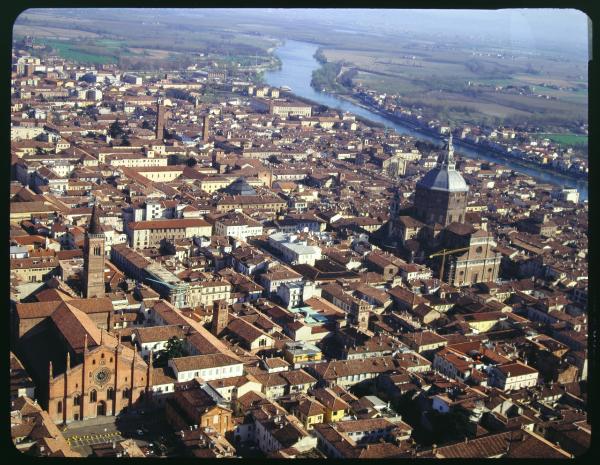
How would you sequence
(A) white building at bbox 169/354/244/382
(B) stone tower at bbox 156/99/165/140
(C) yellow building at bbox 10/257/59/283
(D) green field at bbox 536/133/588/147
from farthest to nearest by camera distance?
(D) green field at bbox 536/133/588/147 → (B) stone tower at bbox 156/99/165/140 → (C) yellow building at bbox 10/257/59/283 → (A) white building at bbox 169/354/244/382

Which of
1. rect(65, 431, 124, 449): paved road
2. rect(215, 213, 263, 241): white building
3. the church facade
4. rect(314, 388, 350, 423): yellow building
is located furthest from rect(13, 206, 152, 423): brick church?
rect(215, 213, 263, 241): white building

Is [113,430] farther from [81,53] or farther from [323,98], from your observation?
[81,53]

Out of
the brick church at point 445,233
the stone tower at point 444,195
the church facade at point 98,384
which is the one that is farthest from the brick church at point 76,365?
the stone tower at point 444,195

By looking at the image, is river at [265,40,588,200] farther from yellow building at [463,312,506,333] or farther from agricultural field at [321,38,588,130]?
agricultural field at [321,38,588,130]

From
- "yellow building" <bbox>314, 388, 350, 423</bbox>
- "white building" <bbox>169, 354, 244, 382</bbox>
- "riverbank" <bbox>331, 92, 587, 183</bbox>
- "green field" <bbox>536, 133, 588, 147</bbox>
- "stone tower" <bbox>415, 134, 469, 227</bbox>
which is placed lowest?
"riverbank" <bbox>331, 92, 587, 183</bbox>

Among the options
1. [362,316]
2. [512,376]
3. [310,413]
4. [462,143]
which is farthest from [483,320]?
[462,143]

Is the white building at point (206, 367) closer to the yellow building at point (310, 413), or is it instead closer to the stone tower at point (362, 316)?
the yellow building at point (310, 413)
